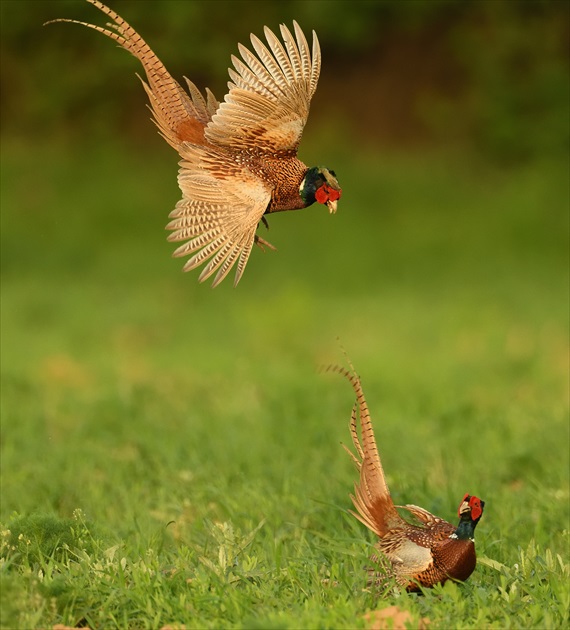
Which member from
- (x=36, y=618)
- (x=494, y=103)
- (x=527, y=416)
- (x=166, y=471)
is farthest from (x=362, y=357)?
(x=494, y=103)

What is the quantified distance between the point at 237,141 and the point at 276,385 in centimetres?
485

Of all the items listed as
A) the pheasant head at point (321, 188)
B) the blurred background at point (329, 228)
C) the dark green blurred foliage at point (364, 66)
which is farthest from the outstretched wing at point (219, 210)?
the dark green blurred foliage at point (364, 66)

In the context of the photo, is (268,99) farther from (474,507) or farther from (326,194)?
(474,507)

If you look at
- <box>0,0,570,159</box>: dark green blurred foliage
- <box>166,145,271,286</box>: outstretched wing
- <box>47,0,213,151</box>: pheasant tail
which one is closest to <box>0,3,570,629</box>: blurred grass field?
<box>0,0,570,159</box>: dark green blurred foliage

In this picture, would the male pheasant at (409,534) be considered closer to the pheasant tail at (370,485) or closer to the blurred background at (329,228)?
the pheasant tail at (370,485)

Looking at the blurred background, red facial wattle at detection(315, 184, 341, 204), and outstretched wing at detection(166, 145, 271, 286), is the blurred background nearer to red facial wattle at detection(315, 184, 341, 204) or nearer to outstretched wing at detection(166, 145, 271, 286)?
outstretched wing at detection(166, 145, 271, 286)

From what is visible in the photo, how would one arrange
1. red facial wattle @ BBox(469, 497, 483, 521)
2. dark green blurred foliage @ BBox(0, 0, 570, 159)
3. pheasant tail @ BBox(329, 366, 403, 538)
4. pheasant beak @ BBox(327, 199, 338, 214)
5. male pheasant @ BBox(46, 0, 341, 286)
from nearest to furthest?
pheasant beak @ BBox(327, 199, 338, 214) → male pheasant @ BBox(46, 0, 341, 286) → red facial wattle @ BBox(469, 497, 483, 521) → pheasant tail @ BBox(329, 366, 403, 538) → dark green blurred foliage @ BBox(0, 0, 570, 159)

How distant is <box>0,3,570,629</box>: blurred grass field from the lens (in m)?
4.00

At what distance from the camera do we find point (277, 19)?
15.7 m

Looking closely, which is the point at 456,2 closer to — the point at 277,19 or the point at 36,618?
the point at 277,19

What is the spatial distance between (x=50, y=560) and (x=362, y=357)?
5.40 m

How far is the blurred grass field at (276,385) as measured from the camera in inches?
157

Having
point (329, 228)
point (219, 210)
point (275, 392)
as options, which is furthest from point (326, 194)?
point (329, 228)

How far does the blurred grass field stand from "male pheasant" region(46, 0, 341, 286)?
1.18 m
